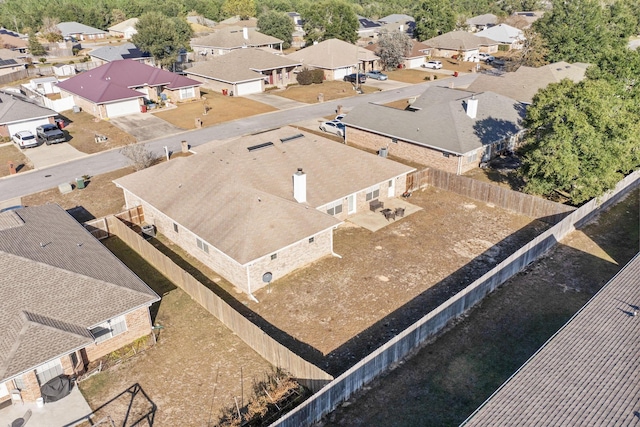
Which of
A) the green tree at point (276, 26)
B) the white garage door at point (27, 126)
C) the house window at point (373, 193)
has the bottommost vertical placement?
the house window at point (373, 193)

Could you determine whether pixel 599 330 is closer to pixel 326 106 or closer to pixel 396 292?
pixel 396 292

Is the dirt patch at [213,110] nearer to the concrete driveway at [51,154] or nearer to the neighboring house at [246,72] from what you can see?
the neighboring house at [246,72]

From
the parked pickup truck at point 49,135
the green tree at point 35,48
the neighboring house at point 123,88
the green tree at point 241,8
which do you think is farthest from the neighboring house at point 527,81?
the green tree at point 241,8

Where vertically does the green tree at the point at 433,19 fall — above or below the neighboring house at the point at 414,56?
above

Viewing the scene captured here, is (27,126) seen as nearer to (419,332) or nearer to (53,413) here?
(53,413)

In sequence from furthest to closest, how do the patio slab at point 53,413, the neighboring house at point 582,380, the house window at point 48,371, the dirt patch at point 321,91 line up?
the dirt patch at point 321,91 < the house window at point 48,371 < the patio slab at point 53,413 < the neighboring house at point 582,380

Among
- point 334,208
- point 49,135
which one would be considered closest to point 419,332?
point 334,208

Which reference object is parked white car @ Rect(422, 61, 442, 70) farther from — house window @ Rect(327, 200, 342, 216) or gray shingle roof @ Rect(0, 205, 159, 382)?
gray shingle roof @ Rect(0, 205, 159, 382)
